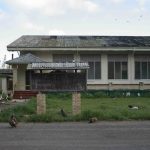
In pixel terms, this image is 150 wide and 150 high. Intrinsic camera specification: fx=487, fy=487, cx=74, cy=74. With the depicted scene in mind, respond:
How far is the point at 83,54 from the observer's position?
4047cm

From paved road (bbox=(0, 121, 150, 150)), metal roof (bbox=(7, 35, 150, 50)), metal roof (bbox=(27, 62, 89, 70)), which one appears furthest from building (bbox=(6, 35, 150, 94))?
paved road (bbox=(0, 121, 150, 150))

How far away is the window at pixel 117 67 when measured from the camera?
40625 millimetres

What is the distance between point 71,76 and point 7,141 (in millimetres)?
25152

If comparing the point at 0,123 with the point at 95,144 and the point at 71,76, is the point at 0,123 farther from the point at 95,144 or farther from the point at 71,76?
the point at 71,76

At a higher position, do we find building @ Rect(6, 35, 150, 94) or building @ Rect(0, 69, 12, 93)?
building @ Rect(6, 35, 150, 94)

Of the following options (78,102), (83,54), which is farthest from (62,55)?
(78,102)

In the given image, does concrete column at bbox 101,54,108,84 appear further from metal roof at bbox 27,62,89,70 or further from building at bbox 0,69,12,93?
building at bbox 0,69,12,93

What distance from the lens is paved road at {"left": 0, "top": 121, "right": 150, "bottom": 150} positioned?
11664 millimetres

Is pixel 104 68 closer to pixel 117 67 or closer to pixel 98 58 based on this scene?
pixel 98 58

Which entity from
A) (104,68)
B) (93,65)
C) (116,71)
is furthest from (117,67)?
(93,65)

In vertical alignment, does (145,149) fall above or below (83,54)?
below

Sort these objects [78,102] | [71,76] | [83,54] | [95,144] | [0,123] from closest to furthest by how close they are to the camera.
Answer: [95,144] → [0,123] → [78,102] → [71,76] → [83,54]

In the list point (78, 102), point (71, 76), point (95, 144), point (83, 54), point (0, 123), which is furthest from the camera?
point (83, 54)

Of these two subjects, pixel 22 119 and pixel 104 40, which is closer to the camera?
pixel 22 119
